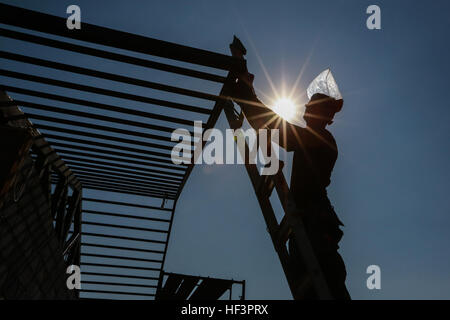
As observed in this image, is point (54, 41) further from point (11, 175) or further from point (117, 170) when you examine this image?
point (117, 170)

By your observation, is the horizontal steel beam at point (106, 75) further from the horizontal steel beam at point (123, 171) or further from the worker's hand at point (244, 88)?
the horizontal steel beam at point (123, 171)

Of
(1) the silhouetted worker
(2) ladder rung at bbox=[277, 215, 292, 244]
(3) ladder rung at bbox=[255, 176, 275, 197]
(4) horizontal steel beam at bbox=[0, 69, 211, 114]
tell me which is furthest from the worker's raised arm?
(4) horizontal steel beam at bbox=[0, 69, 211, 114]

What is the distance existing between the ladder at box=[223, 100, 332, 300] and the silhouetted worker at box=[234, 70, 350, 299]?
93mm

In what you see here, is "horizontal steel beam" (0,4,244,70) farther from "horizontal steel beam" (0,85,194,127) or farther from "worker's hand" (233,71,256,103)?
"horizontal steel beam" (0,85,194,127)

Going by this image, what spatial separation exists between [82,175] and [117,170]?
4.88ft

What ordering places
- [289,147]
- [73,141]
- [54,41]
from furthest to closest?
[73,141], [54,41], [289,147]

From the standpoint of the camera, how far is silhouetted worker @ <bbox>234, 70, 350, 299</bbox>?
2.63 metres

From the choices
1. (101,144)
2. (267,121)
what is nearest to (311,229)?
(267,121)

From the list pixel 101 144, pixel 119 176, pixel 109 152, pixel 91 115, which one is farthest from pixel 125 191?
pixel 91 115

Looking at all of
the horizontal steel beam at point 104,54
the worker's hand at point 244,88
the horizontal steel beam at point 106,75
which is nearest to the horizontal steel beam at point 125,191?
the horizontal steel beam at point 106,75

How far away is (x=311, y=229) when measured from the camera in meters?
2.71

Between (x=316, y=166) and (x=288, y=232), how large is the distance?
2.61 feet

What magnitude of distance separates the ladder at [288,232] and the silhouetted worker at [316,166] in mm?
93
